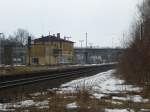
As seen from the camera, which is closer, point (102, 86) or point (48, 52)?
point (102, 86)

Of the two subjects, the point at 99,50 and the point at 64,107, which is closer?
the point at 64,107

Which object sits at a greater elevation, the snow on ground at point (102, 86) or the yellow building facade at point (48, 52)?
the yellow building facade at point (48, 52)

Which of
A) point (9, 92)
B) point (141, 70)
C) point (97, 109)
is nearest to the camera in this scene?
point (97, 109)

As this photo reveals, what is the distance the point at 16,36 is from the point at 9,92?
169m

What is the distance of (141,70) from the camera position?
26.8 m

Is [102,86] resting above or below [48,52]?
below

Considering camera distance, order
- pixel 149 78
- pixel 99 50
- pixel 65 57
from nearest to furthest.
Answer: pixel 149 78 < pixel 65 57 < pixel 99 50

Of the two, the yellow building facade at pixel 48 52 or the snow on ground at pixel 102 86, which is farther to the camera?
the yellow building facade at pixel 48 52

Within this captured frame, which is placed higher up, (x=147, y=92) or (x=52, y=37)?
(x=52, y=37)

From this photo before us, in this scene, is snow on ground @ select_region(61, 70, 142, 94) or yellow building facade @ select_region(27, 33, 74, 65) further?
yellow building facade @ select_region(27, 33, 74, 65)

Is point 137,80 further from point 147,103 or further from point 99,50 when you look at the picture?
point 99,50

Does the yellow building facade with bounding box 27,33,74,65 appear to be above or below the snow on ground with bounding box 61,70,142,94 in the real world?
above

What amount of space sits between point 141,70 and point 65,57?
103855mm

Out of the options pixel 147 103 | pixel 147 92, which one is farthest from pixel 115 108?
pixel 147 92
